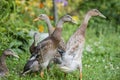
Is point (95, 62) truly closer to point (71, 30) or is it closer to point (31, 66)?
point (31, 66)

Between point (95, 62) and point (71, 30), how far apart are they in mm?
3255

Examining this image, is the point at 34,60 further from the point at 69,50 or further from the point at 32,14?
the point at 32,14

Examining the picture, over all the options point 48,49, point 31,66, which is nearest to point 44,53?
point 48,49

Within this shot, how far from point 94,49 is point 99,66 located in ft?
5.24

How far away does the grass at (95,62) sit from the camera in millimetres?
9133

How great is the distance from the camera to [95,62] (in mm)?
10672

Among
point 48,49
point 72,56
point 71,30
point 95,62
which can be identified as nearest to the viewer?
point 72,56

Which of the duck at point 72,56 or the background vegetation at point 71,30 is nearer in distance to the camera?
the duck at point 72,56

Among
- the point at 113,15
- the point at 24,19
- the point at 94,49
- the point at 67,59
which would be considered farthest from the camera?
the point at 113,15

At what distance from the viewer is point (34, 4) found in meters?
14.2

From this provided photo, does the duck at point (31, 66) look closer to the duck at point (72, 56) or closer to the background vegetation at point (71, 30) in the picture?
the background vegetation at point (71, 30)

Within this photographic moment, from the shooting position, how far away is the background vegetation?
952 cm

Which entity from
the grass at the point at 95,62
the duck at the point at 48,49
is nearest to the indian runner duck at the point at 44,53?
the duck at the point at 48,49

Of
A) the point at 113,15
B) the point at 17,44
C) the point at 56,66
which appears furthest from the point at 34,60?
the point at 113,15
